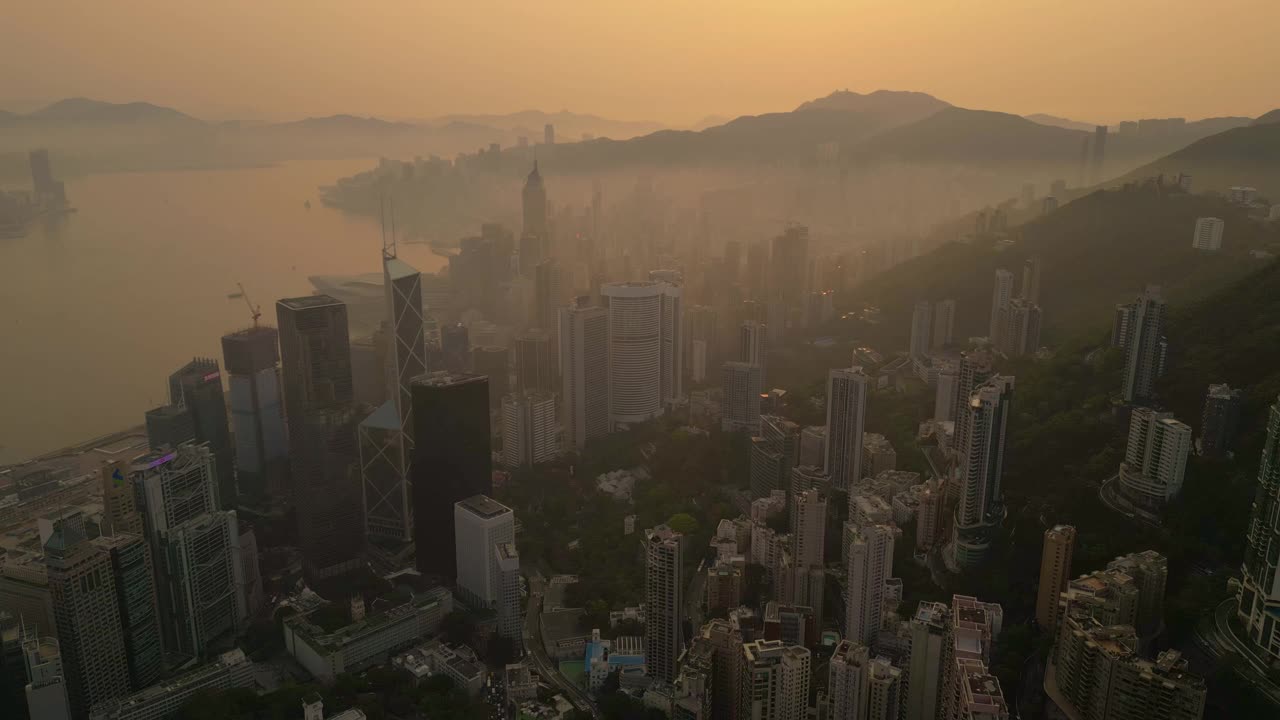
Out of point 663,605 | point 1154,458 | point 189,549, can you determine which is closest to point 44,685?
point 189,549

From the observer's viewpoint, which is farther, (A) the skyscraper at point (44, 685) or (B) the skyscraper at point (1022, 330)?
(B) the skyscraper at point (1022, 330)

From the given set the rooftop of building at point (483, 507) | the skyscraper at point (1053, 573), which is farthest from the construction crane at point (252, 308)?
the skyscraper at point (1053, 573)

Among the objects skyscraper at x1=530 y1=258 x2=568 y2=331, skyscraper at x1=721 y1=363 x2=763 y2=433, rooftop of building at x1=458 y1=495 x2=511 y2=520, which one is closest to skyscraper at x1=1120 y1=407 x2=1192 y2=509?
skyscraper at x1=721 y1=363 x2=763 y2=433

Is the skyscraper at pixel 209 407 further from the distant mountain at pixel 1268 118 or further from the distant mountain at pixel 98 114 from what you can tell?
the distant mountain at pixel 1268 118

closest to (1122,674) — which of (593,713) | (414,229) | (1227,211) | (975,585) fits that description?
(975,585)

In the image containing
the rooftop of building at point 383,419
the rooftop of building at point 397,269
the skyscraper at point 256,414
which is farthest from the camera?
the rooftop of building at point 397,269

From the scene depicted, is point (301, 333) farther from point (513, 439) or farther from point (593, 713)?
point (593, 713)

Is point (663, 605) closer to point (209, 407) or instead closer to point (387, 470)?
point (387, 470)
